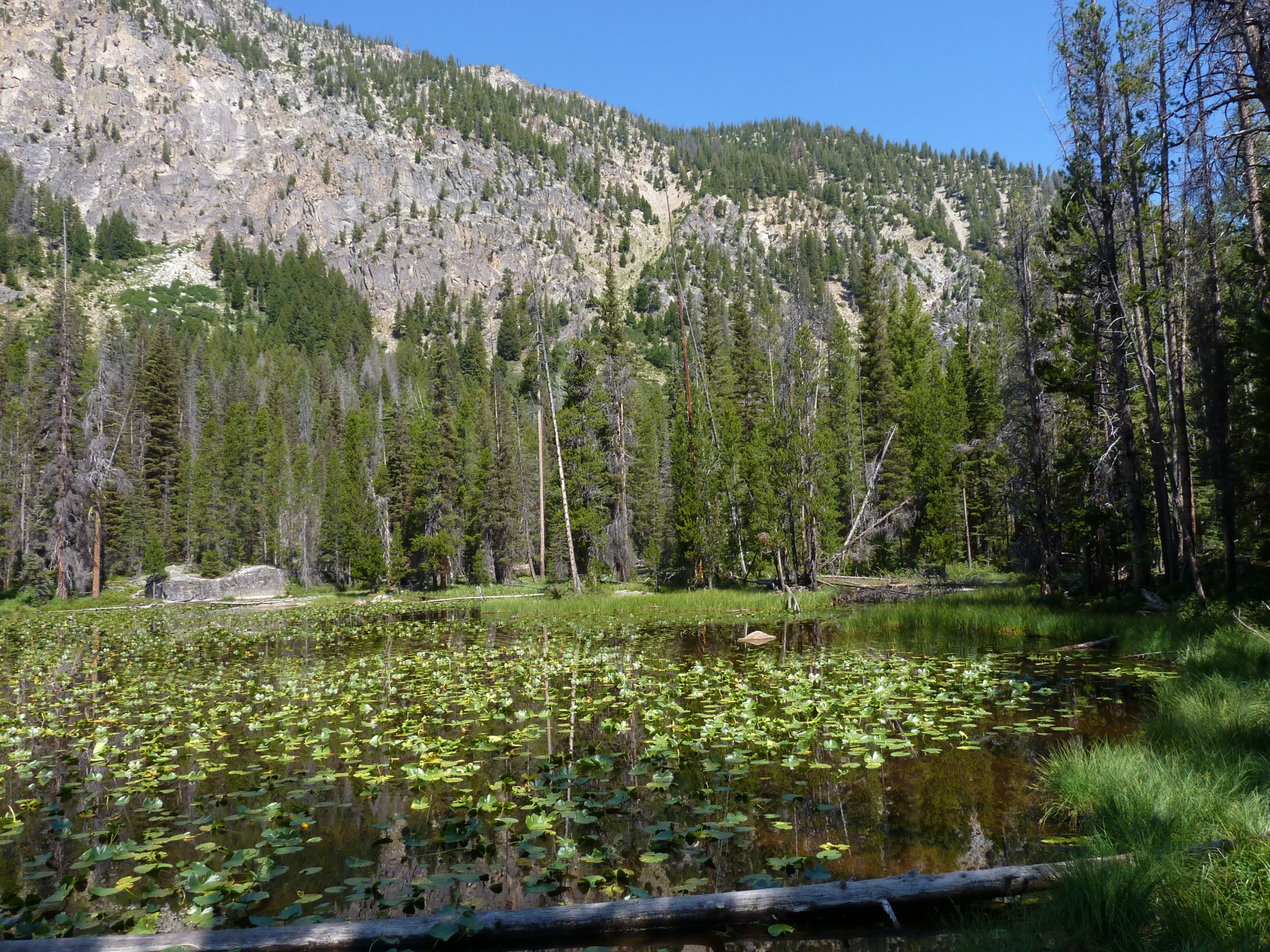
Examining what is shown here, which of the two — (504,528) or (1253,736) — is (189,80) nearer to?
(504,528)

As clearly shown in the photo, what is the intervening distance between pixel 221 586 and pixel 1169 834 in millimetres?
47501

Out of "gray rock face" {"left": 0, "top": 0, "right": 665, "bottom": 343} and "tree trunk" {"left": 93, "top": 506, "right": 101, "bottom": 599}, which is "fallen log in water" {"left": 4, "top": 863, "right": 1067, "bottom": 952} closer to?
"tree trunk" {"left": 93, "top": 506, "right": 101, "bottom": 599}

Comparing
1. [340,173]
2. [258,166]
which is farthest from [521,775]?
[258,166]

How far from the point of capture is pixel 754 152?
650ft

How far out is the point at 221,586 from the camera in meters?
42.1

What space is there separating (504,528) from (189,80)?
16638cm

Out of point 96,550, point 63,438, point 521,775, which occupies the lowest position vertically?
point 521,775

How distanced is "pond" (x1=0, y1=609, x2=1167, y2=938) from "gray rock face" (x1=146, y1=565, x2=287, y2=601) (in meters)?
30.7

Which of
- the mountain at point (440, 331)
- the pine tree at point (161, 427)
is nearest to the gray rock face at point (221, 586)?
the mountain at point (440, 331)

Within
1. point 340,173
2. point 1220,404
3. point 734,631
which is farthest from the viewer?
point 340,173

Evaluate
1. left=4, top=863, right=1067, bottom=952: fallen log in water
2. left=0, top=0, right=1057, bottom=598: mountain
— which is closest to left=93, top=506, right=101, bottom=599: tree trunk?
left=0, top=0, right=1057, bottom=598: mountain

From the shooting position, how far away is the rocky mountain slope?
14462 centimetres

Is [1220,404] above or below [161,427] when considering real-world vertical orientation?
below

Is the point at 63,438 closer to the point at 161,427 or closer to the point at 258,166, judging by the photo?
the point at 161,427
